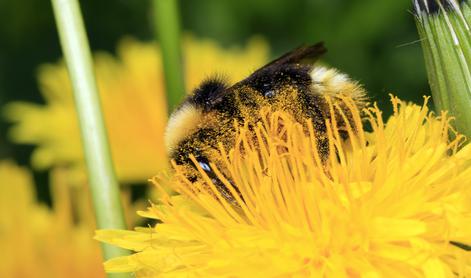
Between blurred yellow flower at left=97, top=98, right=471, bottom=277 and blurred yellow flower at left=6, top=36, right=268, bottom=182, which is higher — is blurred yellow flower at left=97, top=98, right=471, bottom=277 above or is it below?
below

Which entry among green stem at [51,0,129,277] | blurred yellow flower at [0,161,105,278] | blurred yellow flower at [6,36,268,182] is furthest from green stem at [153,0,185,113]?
blurred yellow flower at [6,36,268,182]

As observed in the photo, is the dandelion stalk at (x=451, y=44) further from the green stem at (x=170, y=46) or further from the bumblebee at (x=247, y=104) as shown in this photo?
the green stem at (x=170, y=46)

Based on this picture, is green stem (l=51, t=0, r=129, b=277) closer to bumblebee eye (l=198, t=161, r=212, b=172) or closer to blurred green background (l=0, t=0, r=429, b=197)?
bumblebee eye (l=198, t=161, r=212, b=172)

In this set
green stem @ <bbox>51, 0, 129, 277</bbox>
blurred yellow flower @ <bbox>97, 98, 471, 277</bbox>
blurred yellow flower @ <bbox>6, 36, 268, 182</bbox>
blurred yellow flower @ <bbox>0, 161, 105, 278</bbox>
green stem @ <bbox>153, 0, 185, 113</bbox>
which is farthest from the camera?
blurred yellow flower @ <bbox>6, 36, 268, 182</bbox>

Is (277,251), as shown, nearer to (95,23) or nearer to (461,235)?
(461,235)

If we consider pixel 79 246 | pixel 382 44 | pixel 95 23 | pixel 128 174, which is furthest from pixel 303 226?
Result: pixel 95 23

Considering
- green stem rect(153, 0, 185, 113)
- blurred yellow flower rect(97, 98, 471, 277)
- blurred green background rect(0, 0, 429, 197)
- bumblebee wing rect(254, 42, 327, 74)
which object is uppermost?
blurred green background rect(0, 0, 429, 197)

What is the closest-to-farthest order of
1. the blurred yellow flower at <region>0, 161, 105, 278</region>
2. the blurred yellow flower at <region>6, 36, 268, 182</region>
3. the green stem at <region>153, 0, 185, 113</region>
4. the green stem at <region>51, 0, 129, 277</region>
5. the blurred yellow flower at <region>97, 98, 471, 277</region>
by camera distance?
the blurred yellow flower at <region>97, 98, 471, 277</region> → the green stem at <region>51, 0, 129, 277</region> → the green stem at <region>153, 0, 185, 113</region> → the blurred yellow flower at <region>0, 161, 105, 278</region> → the blurred yellow flower at <region>6, 36, 268, 182</region>
